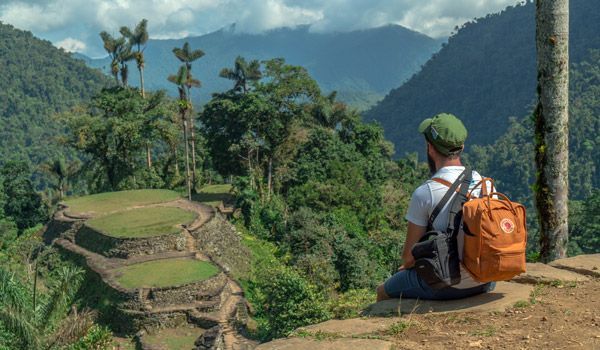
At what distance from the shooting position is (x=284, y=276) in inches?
667

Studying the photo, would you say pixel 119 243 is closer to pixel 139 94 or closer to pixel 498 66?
pixel 139 94

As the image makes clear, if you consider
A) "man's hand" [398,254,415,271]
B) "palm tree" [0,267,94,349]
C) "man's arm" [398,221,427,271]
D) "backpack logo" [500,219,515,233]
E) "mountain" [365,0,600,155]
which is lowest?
"palm tree" [0,267,94,349]

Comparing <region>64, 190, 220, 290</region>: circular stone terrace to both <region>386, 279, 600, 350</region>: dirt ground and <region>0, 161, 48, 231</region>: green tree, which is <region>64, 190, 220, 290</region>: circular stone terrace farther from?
<region>386, 279, 600, 350</region>: dirt ground

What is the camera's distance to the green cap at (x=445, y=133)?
383 centimetres

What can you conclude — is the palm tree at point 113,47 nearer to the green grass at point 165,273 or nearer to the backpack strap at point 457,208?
the green grass at point 165,273

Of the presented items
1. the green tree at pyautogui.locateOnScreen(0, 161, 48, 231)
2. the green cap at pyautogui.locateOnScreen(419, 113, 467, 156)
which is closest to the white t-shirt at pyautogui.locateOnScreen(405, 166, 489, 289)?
the green cap at pyautogui.locateOnScreen(419, 113, 467, 156)

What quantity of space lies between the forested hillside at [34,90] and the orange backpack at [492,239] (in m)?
73.9

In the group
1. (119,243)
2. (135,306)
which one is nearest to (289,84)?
(119,243)

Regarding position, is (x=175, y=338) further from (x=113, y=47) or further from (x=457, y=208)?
(x=113, y=47)

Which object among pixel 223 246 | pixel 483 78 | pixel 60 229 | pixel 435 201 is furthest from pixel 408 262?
pixel 483 78

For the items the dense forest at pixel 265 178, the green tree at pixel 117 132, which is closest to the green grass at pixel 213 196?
the dense forest at pixel 265 178

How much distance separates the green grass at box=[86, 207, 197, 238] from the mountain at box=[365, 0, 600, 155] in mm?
84691

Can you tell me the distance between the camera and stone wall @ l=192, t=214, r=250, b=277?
2131 centimetres

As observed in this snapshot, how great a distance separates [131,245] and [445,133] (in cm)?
1746
